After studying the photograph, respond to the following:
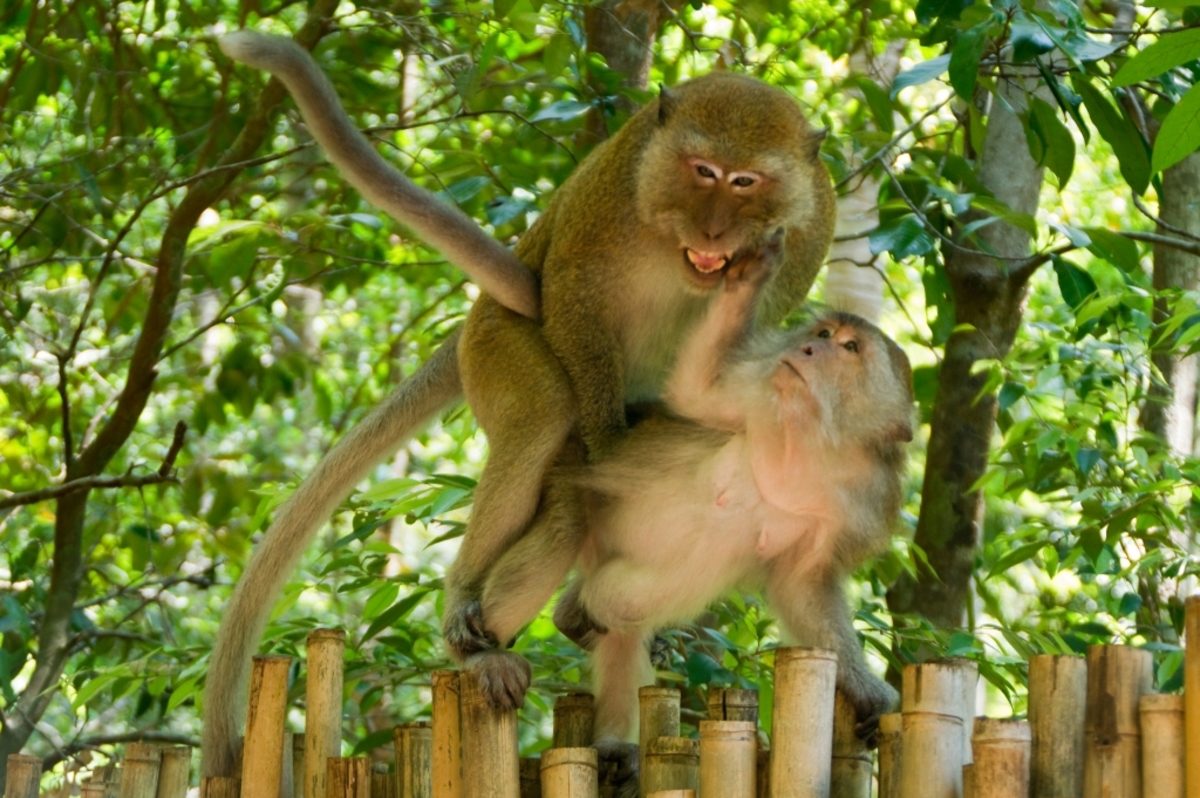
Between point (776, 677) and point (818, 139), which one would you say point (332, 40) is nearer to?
point (818, 139)

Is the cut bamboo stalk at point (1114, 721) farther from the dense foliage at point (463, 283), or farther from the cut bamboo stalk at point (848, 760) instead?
the dense foliage at point (463, 283)

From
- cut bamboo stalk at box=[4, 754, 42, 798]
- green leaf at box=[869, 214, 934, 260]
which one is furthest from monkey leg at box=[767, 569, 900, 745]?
cut bamboo stalk at box=[4, 754, 42, 798]

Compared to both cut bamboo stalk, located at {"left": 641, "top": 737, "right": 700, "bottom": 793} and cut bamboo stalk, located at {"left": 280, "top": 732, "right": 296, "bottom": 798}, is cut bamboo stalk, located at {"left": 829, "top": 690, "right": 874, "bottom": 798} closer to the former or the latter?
cut bamboo stalk, located at {"left": 641, "top": 737, "right": 700, "bottom": 793}

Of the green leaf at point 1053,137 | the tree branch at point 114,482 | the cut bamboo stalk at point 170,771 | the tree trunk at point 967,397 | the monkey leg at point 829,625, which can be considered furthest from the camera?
the tree trunk at point 967,397

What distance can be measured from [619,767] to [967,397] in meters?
2.22

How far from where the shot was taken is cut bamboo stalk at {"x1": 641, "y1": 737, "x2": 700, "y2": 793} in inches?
129

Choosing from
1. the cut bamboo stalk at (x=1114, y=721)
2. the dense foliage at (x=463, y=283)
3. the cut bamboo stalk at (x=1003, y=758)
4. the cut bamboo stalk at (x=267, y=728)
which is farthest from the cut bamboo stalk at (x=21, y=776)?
the cut bamboo stalk at (x=1114, y=721)

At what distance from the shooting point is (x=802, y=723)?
3012 millimetres

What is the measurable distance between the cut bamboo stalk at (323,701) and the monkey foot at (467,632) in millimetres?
332

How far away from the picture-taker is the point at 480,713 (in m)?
3.41

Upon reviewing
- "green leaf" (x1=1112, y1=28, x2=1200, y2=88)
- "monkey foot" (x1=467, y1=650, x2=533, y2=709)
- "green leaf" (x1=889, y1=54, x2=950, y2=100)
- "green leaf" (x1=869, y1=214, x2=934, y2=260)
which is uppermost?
"green leaf" (x1=889, y1=54, x2=950, y2=100)

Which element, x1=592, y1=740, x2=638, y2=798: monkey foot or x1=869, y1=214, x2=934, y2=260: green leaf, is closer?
x1=592, y1=740, x2=638, y2=798: monkey foot

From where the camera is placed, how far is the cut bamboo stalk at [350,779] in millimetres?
3406

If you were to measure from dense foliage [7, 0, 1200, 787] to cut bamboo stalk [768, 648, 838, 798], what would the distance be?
0.99 meters
